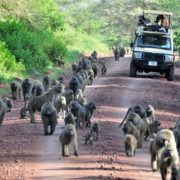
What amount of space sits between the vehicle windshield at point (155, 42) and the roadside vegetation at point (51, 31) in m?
4.40

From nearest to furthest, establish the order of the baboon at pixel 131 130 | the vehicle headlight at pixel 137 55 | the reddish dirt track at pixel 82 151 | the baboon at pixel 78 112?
the reddish dirt track at pixel 82 151 < the baboon at pixel 131 130 < the baboon at pixel 78 112 < the vehicle headlight at pixel 137 55

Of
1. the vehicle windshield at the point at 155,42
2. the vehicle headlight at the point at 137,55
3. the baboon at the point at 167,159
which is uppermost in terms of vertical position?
the vehicle windshield at the point at 155,42

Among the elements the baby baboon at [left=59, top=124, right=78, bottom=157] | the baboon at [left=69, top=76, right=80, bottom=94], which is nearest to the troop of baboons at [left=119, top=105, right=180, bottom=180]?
the baby baboon at [left=59, top=124, right=78, bottom=157]

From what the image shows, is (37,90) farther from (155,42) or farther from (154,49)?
(155,42)

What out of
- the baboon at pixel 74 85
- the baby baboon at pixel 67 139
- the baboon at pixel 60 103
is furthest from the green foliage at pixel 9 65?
the baby baboon at pixel 67 139

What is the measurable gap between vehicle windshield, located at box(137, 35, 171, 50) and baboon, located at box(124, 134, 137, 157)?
59.2ft

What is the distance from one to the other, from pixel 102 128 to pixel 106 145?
7.45ft

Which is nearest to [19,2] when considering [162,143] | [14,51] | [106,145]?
[14,51]

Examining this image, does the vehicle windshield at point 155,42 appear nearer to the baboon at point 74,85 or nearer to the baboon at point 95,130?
the baboon at point 74,85

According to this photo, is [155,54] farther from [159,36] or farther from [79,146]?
[79,146]

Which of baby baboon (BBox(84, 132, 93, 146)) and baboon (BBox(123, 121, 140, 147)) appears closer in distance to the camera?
baboon (BBox(123, 121, 140, 147))

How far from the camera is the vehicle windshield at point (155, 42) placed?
31.7m

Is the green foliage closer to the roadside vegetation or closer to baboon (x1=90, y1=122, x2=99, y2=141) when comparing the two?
the roadside vegetation

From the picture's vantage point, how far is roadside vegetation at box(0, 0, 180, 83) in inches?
1273
